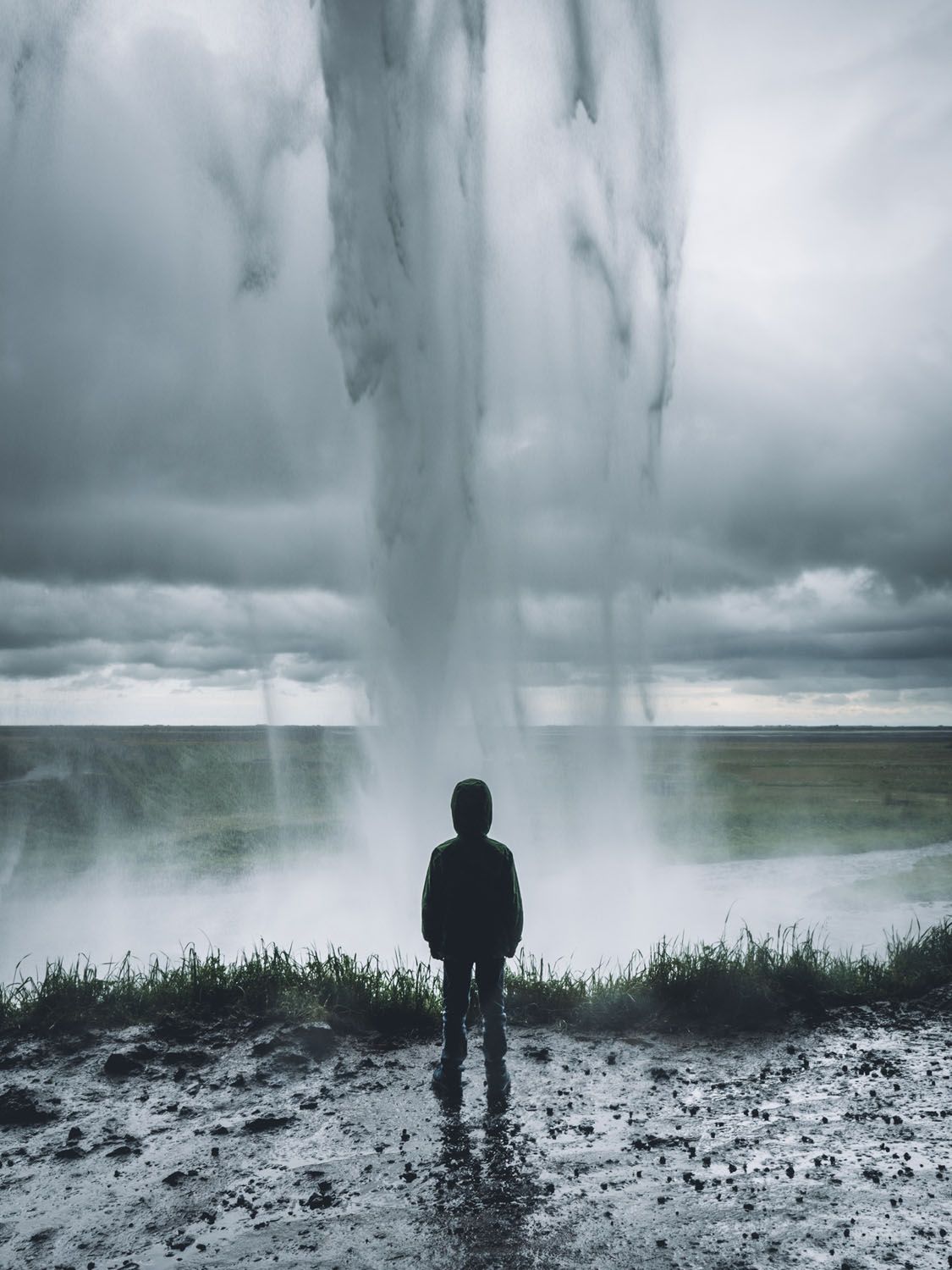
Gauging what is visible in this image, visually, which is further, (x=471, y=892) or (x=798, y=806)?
(x=798, y=806)

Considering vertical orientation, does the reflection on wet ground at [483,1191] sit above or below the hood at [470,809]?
below

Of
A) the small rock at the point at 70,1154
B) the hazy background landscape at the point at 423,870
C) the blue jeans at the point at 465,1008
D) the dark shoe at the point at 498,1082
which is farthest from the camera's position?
the hazy background landscape at the point at 423,870

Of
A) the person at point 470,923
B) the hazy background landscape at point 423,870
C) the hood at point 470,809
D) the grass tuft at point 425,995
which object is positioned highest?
the hood at point 470,809

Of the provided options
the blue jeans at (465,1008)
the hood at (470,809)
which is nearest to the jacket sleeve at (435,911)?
the blue jeans at (465,1008)

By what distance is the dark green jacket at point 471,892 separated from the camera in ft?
19.5

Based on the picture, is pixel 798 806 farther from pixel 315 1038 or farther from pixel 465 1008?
pixel 465 1008

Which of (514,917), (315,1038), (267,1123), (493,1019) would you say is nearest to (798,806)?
(315,1038)

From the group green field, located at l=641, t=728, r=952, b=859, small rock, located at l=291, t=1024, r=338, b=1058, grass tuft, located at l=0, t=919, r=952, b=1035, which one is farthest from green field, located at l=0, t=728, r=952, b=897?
small rock, located at l=291, t=1024, r=338, b=1058

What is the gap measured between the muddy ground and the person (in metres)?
0.35

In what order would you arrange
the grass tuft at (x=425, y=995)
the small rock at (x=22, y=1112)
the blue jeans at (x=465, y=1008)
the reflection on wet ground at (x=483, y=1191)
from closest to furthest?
the reflection on wet ground at (x=483, y=1191), the small rock at (x=22, y=1112), the blue jeans at (x=465, y=1008), the grass tuft at (x=425, y=995)

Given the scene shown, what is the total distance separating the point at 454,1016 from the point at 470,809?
1.46m

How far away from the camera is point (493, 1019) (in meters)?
5.86

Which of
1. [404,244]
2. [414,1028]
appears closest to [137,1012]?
[414,1028]

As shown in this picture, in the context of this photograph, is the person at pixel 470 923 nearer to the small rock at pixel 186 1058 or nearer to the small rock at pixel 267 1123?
the small rock at pixel 267 1123
